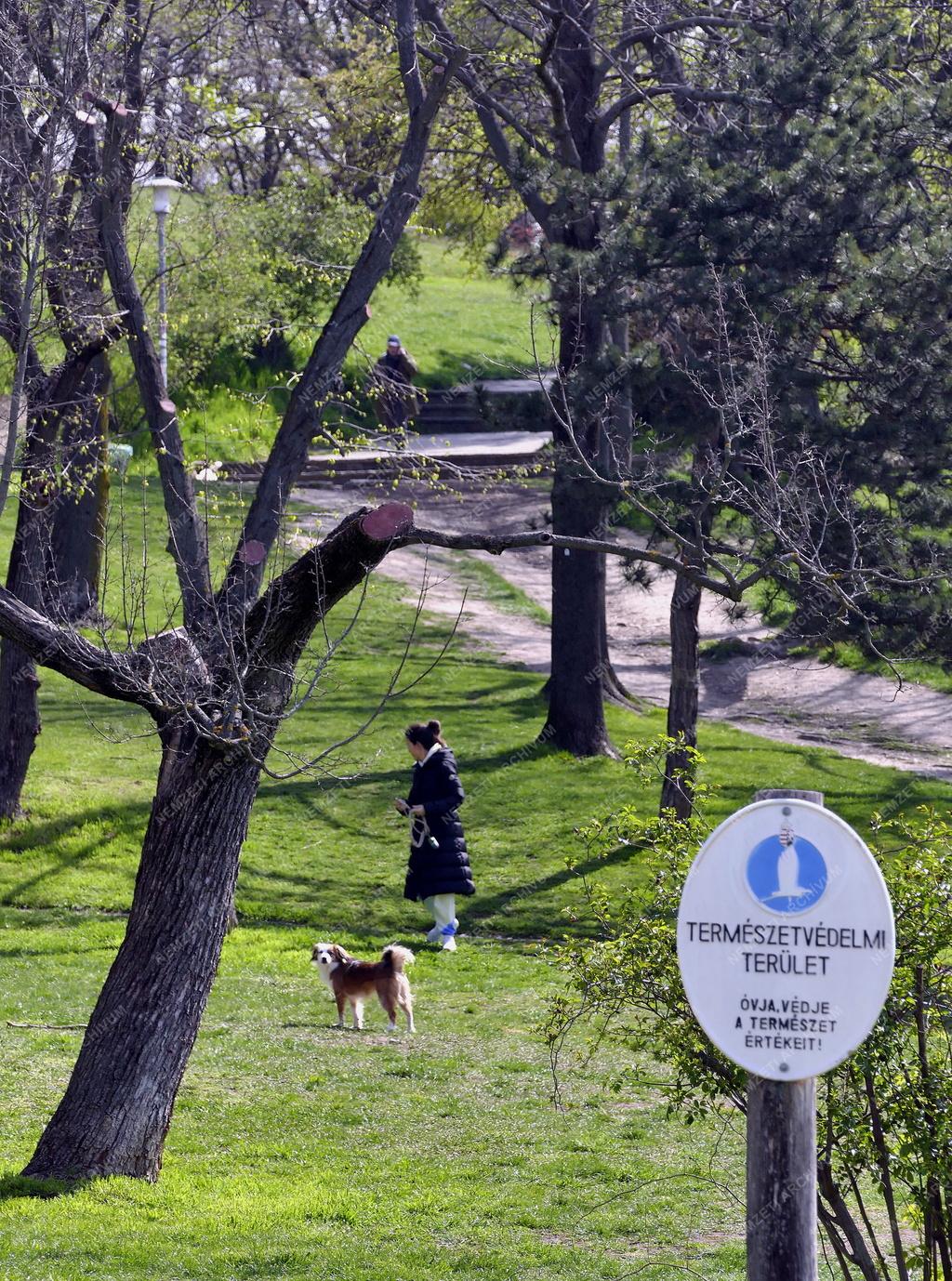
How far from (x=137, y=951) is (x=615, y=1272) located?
2540 millimetres

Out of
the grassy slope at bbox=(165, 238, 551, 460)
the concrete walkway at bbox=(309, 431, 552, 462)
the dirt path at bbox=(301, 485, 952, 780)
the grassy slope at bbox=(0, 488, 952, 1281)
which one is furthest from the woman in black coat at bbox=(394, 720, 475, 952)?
the grassy slope at bbox=(165, 238, 551, 460)

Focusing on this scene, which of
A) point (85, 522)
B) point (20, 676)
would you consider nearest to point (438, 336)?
point (85, 522)

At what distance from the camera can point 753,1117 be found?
369cm

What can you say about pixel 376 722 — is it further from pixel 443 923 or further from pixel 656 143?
pixel 656 143

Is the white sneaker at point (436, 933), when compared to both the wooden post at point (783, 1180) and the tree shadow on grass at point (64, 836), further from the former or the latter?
the wooden post at point (783, 1180)

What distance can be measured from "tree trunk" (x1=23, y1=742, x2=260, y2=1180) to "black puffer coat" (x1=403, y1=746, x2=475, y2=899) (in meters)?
5.72

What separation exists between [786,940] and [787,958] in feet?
0.13

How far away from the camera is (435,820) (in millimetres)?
13219

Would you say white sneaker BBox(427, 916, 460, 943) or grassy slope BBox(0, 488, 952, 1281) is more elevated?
grassy slope BBox(0, 488, 952, 1281)

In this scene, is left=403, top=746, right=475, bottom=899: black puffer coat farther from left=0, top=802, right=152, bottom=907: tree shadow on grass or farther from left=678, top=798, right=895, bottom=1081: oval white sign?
left=678, top=798, right=895, bottom=1081: oval white sign

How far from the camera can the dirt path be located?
70.2 ft

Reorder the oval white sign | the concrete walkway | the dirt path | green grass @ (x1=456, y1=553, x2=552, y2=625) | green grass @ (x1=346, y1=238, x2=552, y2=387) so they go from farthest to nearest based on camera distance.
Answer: green grass @ (x1=346, y1=238, x2=552, y2=387) → the concrete walkway → green grass @ (x1=456, y1=553, x2=552, y2=625) → the dirt path → the oval white sign

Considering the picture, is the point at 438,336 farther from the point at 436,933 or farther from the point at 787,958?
the point at 787,958

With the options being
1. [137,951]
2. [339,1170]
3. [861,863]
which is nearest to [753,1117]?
[861,863]
